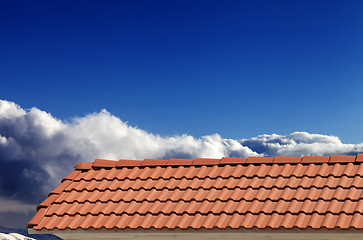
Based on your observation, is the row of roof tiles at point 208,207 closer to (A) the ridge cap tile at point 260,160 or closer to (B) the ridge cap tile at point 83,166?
(B) the ridge cap tile at point 83,166

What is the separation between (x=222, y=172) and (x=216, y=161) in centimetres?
52

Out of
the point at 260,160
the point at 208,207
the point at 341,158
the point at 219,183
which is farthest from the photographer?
the point at 260,160

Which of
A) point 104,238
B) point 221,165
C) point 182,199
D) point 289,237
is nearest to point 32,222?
point 104,238

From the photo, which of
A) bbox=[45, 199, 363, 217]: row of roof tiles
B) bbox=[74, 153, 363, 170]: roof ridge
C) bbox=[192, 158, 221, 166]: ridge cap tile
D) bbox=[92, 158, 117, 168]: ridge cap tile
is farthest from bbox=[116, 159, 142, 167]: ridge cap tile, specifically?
bbox=[45, 199, 363, 217]: row of roof tiles

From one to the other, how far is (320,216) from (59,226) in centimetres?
459

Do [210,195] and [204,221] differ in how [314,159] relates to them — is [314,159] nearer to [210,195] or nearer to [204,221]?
[210,195]

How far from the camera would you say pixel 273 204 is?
8547 mm

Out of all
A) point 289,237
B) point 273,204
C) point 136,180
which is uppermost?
point 136,180

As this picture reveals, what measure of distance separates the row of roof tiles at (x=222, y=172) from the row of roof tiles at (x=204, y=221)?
1.45m

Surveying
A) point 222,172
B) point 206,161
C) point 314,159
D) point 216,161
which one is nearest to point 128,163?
point 206,161

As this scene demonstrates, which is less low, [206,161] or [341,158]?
[206,161]

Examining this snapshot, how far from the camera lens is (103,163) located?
36.5 ft

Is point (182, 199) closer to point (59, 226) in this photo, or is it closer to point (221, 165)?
point (221, 165)

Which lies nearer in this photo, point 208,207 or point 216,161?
point 208,207
